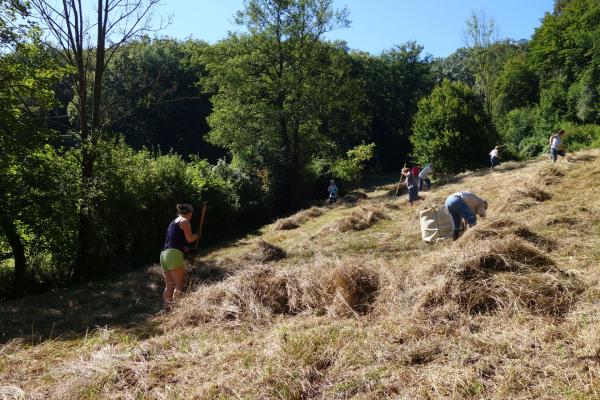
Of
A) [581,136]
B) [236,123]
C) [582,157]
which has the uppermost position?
[236,123]

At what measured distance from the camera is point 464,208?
320 inches

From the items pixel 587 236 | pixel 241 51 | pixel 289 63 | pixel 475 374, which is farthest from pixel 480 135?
pixel 475 374

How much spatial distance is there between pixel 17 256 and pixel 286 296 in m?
7.67

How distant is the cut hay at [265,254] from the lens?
1015cm

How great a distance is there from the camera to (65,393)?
12.4ft

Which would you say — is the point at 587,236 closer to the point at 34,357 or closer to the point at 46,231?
the point at 34,357

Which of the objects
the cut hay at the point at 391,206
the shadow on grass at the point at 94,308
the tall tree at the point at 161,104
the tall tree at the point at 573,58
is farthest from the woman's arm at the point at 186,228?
the tall tree at the point at 573,58

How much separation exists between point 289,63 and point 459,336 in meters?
22.7

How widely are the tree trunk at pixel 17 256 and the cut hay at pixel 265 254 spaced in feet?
16.7

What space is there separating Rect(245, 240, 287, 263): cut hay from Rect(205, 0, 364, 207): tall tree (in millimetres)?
13041

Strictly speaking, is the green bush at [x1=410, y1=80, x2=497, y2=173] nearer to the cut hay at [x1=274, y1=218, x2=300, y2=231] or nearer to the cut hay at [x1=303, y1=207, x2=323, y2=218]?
the cut hay at [x1=303, y1=207, x2=323, y2=218]

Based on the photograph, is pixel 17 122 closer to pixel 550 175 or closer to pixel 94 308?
pixel 94 308

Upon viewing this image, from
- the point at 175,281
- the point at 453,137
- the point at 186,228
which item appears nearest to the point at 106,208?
the point at 175,281

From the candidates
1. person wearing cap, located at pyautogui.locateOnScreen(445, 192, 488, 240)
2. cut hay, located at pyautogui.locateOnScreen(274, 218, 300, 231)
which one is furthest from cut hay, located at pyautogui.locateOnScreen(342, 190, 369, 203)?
person wearing cap, located at pyautogui.locateOnScreen(445, 192, 488, 240)
